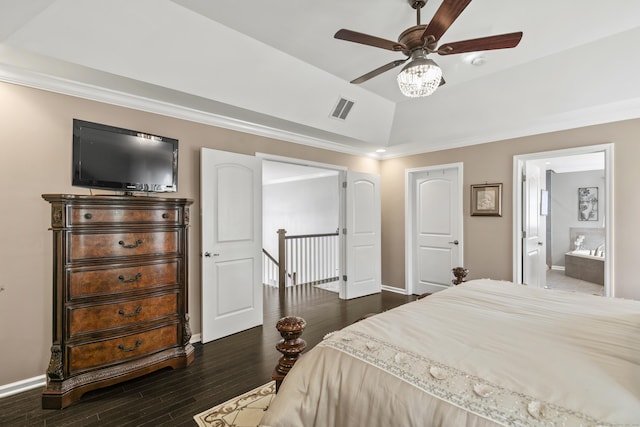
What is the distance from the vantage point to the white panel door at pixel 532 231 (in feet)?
13.4

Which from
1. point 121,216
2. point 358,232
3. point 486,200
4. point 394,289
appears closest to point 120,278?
point 121,216

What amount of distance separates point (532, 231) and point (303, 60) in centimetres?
378

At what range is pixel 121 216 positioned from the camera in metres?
2.44

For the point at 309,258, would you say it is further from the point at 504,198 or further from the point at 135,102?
the point at 135,102

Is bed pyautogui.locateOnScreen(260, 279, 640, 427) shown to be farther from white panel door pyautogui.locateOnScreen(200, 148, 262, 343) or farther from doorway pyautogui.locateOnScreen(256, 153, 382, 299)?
doorway pyautogui.locateOnScreen(256, 153, 382, 299)

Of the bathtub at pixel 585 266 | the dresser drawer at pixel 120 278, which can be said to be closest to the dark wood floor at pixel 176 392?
the dresser drawer at pixel 120 278

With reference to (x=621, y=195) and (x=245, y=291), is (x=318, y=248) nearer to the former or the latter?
(x=245, y=291)

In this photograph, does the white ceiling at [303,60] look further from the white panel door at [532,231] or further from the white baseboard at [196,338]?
the white baseboard at [196,338]

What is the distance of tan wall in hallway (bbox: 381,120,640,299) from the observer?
3271mm

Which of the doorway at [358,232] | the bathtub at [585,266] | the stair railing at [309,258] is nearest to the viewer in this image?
the doorway at [358,232]

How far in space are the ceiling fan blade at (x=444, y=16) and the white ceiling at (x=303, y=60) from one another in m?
0.62

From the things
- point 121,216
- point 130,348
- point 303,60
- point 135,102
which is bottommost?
point 130,348

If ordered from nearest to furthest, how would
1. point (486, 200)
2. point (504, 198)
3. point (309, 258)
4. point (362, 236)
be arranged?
point (504, 198) < point (486, 200) < point (362, 236) < point (309, 258)

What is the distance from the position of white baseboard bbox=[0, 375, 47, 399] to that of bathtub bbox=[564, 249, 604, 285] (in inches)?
326
